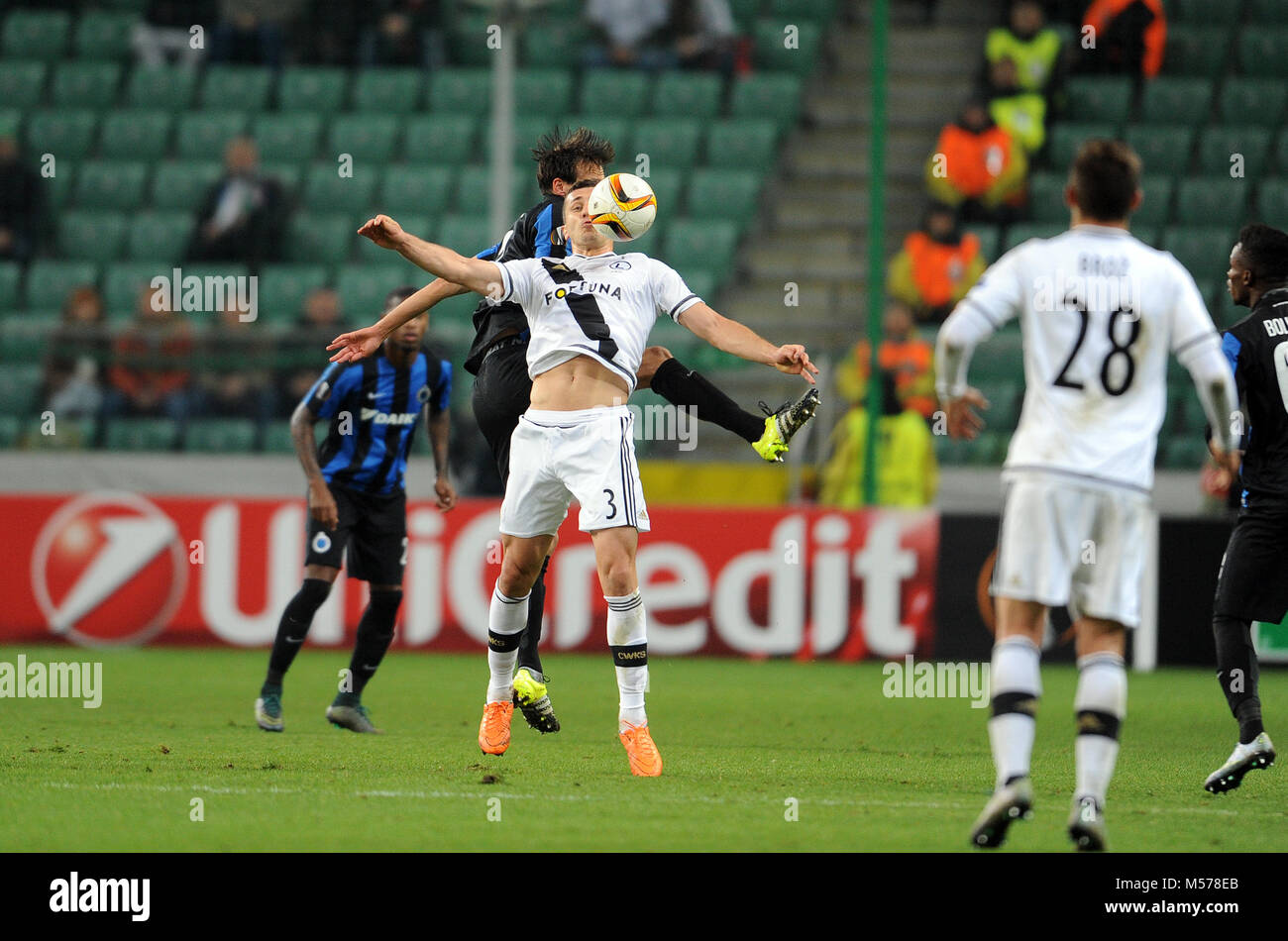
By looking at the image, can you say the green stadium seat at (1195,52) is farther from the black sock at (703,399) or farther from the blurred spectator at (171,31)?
the black sock at (703,399)

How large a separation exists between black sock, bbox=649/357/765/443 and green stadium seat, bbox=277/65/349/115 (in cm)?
1060

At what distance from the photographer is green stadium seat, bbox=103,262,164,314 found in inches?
620

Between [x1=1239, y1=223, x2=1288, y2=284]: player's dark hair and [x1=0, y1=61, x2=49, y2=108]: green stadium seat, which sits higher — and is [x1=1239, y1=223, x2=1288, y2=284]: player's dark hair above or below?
below

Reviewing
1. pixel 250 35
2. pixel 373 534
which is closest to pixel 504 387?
pixel 373 534

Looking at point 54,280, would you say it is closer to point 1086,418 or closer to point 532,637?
point 532,637

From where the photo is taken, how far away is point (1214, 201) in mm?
14922

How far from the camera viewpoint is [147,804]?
239 inches

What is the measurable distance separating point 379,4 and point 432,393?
10.2m

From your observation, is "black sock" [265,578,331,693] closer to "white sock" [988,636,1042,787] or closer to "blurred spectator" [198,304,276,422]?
"white sock" [988,636,1042,787]

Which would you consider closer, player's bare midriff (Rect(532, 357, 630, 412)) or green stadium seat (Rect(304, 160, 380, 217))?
player's bare midriff (Rect(532, 357, 630, 412))

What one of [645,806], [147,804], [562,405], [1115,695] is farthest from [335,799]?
[1115,695]

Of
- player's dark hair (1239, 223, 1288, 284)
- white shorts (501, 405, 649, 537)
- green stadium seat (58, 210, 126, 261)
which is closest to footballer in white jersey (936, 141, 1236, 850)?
white shorts (501, 405, 649, 537)

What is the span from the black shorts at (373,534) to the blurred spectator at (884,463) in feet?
16.0

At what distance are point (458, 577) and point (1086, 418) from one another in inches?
313
